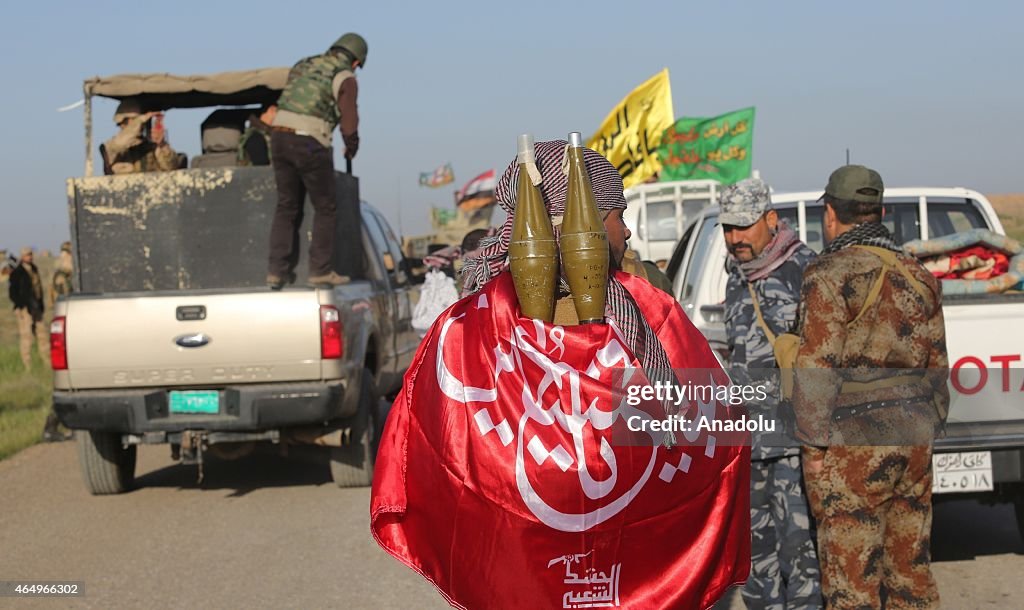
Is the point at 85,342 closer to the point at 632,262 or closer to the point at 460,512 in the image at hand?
the point at 632,262

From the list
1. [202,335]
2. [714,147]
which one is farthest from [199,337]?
[714,147]

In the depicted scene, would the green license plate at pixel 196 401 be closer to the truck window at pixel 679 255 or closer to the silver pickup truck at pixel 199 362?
the silver pickup truck at pixel 199 362

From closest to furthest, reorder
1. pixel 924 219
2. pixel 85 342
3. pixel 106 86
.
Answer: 1. pixel 924 219
2. pixel 85 342
3. pixel 106 86

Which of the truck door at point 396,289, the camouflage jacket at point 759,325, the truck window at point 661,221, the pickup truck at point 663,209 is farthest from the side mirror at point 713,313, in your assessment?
the truck window at point 661,221

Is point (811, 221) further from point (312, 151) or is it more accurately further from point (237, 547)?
point (237, 547)

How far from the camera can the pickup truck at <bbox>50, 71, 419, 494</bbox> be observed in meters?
8.71

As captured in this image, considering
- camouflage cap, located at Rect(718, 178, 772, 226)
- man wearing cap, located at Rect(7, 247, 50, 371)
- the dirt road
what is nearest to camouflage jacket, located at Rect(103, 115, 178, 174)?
the dirt road

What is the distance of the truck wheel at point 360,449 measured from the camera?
9.38m

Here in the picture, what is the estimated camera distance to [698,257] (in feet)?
24.8

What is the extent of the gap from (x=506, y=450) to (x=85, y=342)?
661cm

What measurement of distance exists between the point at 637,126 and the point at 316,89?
1297cm

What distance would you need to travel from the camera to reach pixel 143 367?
8.77m

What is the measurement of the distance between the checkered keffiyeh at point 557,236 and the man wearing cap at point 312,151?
605cm

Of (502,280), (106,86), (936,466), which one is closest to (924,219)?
(936,466)
